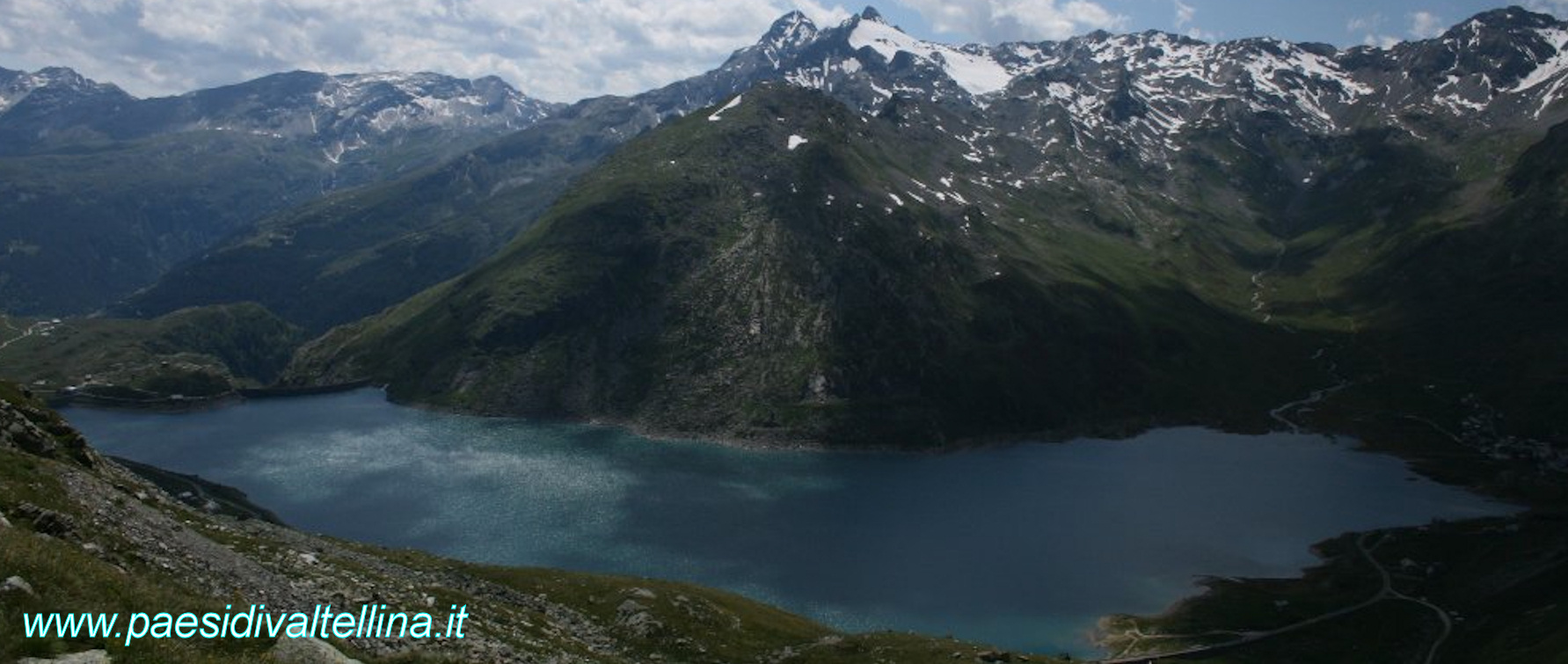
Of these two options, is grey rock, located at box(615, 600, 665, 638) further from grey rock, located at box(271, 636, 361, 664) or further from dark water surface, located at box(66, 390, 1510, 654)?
dark water surface, located at box(66, 390, 1510, 654)

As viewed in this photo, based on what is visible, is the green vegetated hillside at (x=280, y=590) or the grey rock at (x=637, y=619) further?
the grey rock at (x=637, y=619)

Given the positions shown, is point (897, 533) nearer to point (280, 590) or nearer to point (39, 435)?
point (280, 590)

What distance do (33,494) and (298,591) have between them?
1073 cm

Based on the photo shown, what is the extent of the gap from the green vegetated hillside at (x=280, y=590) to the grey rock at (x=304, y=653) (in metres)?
0.06

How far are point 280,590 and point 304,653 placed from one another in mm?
21913

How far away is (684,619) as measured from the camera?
261 ft

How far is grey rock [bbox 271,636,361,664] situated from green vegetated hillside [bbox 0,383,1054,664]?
0.21 feet

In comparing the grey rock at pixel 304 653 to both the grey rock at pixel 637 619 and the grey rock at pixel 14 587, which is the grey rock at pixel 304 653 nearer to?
the grey rock at pixel 14 587

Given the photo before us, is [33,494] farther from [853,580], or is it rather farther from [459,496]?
[459,496]

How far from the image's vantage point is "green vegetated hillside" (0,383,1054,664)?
23.8 metres

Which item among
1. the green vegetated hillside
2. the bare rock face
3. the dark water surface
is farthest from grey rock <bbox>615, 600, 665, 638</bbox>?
the dark water surface

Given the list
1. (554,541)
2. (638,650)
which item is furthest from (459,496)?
(638,650)

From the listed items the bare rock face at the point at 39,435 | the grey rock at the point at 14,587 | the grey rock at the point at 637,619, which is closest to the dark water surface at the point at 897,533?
the grey rock at the point at 637,619

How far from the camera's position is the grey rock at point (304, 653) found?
23109 millimetres
